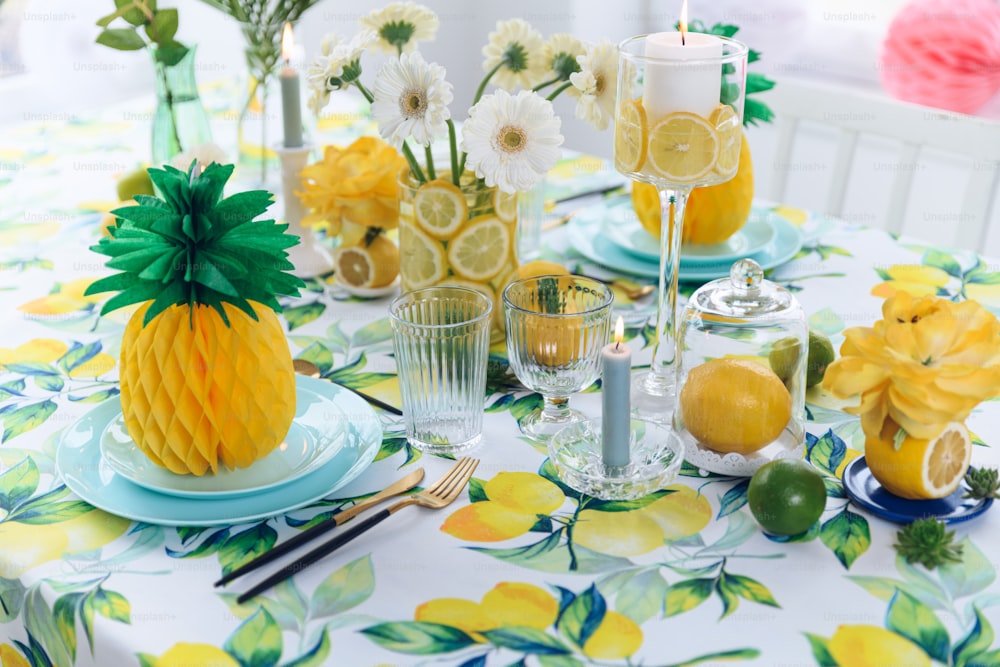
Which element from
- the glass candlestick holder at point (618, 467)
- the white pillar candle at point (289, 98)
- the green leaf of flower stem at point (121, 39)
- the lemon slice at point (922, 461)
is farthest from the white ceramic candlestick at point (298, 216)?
the lemon slice at point (922, 461)

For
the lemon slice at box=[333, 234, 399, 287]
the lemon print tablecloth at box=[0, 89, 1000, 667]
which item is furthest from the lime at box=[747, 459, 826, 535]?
the lemon slice at box=[333, 234, 399, 287]

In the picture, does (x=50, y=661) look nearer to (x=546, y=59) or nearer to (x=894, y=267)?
(x=546, y=59)

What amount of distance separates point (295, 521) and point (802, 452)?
43 cm

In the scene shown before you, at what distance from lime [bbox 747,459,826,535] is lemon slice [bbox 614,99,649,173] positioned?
29 centimetres

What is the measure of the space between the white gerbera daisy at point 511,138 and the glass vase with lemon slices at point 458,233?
0.26 ft

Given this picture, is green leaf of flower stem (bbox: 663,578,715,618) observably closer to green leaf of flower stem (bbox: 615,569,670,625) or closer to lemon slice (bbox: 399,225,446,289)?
green leaf of flower stem (bbox: 615,569,670,625)

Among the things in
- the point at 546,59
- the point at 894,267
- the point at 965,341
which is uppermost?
the point at 546,59

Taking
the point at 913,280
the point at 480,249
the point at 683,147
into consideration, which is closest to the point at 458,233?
the point at 480,249

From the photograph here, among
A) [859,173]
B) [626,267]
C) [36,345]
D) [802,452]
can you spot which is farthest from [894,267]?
[859,173]

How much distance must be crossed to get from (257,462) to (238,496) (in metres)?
0.05

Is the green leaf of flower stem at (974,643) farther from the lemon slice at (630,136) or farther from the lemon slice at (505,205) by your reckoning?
the lemon slice at (505,205)

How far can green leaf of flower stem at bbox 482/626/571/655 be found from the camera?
643mm

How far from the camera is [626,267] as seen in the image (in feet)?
3.99

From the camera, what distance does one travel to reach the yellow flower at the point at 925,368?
71 centimetres
